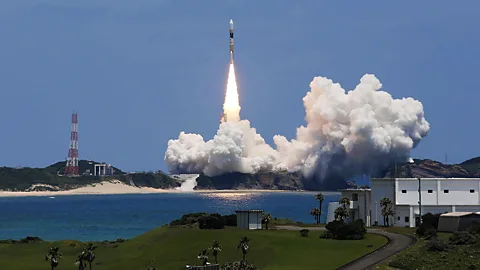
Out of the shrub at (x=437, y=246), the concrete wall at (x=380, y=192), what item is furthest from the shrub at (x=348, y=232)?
the concrete wall at (x=380, y=192)

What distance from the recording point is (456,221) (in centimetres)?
9100

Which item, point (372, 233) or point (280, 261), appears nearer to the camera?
point (280, 261)

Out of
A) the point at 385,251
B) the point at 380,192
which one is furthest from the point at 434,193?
the point at 385,251

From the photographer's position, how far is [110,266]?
80.9 m

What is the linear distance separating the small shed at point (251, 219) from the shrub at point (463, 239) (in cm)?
2631

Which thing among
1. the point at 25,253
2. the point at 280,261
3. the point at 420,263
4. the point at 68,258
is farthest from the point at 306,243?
the point at 25,253

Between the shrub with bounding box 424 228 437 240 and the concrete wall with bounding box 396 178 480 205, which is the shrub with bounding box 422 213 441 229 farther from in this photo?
the concrete wall with bounding box 396 178 480 205

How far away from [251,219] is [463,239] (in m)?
28.9

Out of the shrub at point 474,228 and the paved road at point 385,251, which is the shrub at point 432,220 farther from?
the shrub at point 474,228

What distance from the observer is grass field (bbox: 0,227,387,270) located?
7644cm

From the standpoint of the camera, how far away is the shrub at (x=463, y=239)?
7706cm

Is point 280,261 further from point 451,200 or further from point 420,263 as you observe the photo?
point 451,200

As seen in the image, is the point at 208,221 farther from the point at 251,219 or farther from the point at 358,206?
the point at 358,206

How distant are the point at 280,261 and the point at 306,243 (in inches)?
342
